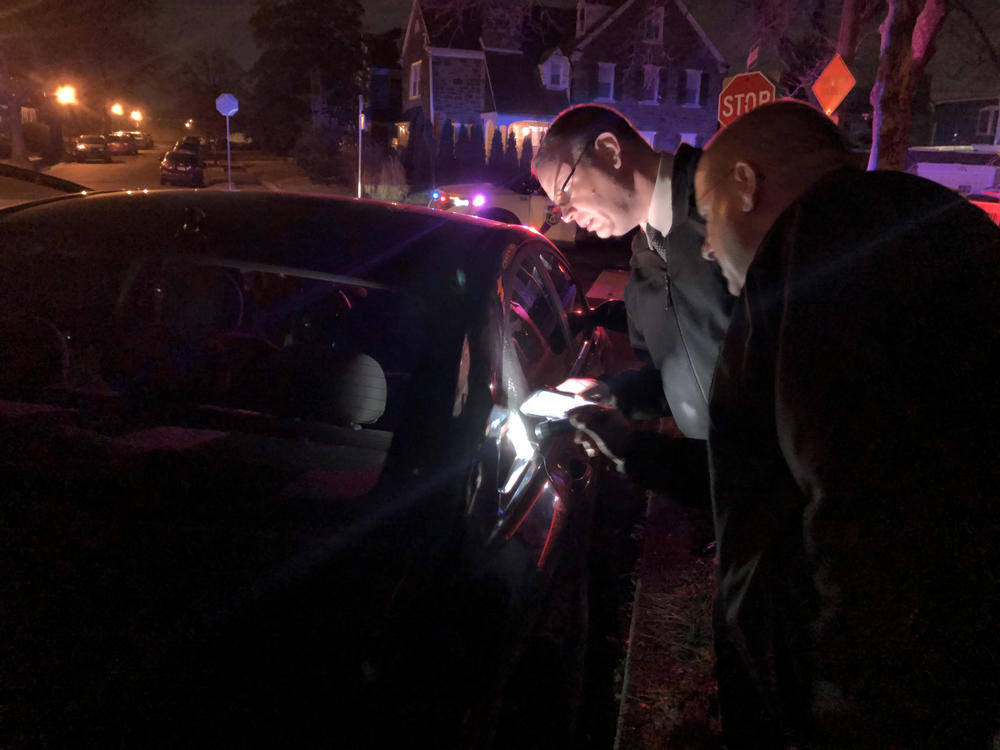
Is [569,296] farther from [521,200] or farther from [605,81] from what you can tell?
[605,81]

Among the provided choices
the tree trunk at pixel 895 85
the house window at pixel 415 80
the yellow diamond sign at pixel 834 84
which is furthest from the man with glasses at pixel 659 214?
the house window at pixel 415 80

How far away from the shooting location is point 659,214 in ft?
7.24

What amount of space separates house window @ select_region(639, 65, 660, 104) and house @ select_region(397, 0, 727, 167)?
0.05 meters

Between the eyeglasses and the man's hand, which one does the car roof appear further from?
the man's hand

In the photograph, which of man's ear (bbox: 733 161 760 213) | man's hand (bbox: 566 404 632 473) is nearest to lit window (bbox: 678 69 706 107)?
man's hand (bbox: 566 404 632 473)

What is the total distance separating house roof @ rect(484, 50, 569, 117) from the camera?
33.8m

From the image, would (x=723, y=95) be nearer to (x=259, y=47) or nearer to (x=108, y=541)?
(x=108, y=541)

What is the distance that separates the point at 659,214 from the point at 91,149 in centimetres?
4662

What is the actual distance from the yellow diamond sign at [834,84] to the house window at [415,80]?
30753 millimetres

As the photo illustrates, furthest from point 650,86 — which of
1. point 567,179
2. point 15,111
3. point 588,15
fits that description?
point 567,179

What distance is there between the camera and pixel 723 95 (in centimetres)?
820

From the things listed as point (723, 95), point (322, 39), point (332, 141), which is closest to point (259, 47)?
point (322, 39)

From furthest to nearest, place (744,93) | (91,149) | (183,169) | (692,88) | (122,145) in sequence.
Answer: (122,145), (91,149), (692,88), (183,169), (744,93)

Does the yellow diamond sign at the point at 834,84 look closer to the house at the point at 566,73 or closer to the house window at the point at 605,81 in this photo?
the house at the point at 566,73
